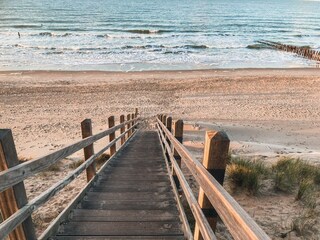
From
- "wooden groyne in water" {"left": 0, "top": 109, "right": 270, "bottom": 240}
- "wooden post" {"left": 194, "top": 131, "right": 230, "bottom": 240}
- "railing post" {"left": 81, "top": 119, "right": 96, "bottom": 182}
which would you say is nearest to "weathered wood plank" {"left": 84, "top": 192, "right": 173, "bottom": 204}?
"wooden groyne in water" {"left": 0, "top": 109, "right": 270, "bottom": 240}

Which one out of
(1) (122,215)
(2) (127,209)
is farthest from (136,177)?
(1) (122,215)

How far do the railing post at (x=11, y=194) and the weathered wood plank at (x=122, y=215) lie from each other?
962 mm

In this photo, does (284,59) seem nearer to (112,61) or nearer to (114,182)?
(112,61)

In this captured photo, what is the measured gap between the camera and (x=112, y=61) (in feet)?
99.2

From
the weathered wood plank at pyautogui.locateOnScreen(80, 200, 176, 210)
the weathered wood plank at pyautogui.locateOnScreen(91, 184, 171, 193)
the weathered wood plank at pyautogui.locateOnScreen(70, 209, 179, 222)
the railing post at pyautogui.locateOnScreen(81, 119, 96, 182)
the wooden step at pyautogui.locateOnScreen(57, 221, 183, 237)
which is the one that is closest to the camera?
the wooden step at pyautogui.locateOnScreen(57, 221, 183, 237)

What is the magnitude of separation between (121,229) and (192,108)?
1451 cm

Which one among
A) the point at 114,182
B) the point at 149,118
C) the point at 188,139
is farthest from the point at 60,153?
the point at 149,118

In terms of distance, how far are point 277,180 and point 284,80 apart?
64.7 feet

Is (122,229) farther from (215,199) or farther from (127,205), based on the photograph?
(215,199)

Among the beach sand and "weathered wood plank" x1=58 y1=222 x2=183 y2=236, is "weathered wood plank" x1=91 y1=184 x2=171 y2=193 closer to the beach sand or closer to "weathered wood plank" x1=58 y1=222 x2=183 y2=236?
"weathered wood plank" x1=58 y1=222 x2=183 y2=236

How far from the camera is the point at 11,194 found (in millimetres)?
2025

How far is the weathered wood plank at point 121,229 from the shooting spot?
9.43 feet

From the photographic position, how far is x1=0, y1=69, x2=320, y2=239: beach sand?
8.81 meters

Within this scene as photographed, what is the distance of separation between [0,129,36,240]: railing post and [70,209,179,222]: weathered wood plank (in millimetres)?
962
